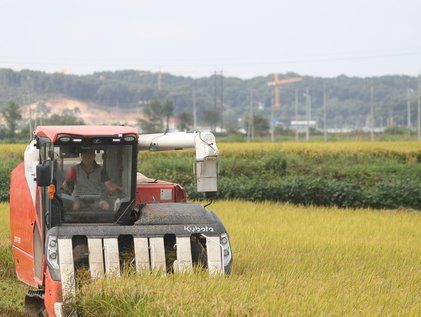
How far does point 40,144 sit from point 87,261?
2056 millimetres

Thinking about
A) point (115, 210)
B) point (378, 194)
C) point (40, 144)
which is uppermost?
point (40, 144)

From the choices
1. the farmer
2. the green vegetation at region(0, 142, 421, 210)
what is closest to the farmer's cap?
the farmer

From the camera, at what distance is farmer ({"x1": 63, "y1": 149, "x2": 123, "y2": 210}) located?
384 inches

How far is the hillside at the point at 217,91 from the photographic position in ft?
333

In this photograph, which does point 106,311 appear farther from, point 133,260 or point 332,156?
point 332,156

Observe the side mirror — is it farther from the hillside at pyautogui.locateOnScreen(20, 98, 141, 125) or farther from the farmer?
the hillside at pyautogui.locateOnScreen(20, 98, 141, 125)

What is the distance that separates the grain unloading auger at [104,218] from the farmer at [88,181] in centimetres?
1

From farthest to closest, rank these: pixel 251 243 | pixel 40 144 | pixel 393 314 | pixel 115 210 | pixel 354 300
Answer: pixel 251 243, pixel 40 144, pixel 115 210, pixel 354 300, pixel 393 314

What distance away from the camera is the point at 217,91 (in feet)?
534

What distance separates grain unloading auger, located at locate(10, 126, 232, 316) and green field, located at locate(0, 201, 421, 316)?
50 centimetres

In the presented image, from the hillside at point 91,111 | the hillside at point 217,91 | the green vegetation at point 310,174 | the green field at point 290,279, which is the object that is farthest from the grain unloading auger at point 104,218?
the hillside at point 91,111

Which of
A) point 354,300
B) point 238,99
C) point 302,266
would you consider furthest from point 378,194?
point 238,99

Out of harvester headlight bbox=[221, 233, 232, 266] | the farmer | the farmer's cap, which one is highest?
the farmer's cap

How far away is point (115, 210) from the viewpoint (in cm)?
979
